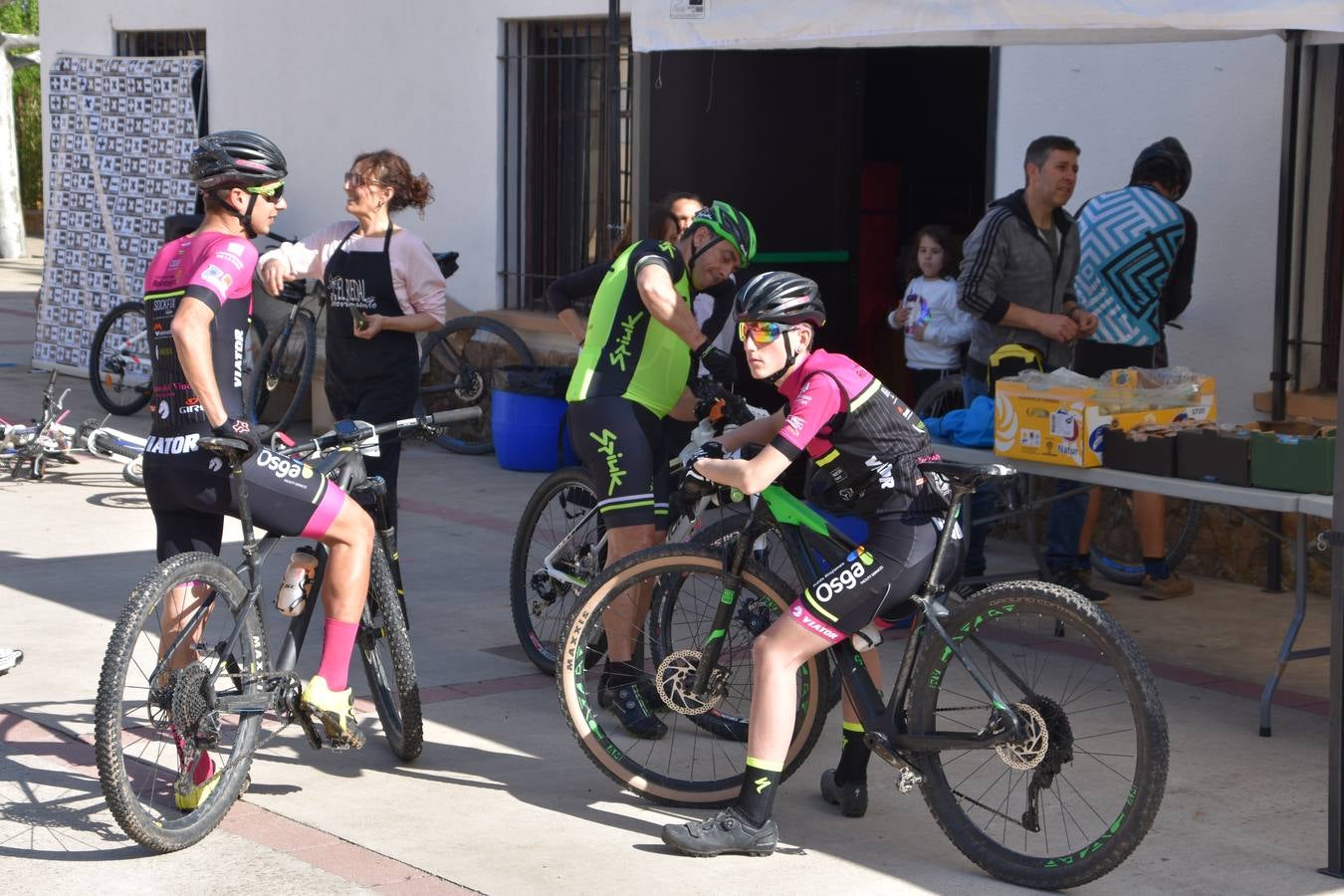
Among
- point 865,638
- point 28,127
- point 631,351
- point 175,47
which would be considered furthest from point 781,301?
point 28,127

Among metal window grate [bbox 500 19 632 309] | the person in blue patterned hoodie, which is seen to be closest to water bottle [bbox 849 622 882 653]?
the person in blue patterned hoodie

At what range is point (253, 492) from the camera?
4.87 metres

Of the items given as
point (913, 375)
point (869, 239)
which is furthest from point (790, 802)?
point (869, 239)

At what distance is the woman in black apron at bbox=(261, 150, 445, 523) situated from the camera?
698 cm

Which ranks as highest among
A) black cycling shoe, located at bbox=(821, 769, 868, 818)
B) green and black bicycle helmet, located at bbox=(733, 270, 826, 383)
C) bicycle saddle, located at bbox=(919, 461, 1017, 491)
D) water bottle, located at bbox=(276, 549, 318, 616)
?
green and black bicycle helmet, located at bbox=(733, 270, 826, 383)

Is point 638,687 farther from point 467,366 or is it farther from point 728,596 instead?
point 467,366

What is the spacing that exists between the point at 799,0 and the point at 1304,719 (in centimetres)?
312

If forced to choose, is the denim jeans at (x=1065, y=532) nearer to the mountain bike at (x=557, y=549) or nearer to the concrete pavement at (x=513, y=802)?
the concrete pavement at (x=513, y=802)

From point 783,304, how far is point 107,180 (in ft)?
34.7

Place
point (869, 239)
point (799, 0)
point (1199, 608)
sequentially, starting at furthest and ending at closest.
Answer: point (869, 239) < point (1199, 608) < point (799, 0)

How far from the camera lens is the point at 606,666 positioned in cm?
551

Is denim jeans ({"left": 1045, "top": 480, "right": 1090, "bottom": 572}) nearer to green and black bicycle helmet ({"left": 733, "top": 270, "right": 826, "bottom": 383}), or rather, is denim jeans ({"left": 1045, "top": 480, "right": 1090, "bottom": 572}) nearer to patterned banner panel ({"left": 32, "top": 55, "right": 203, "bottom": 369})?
green and black bicycle helmet ({"left": 733, "top": 270, "right": 826, "bottom": 383})

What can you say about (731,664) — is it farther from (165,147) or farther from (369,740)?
(165,147)

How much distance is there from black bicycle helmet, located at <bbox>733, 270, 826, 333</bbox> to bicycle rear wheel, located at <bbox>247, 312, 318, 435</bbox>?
7.60 meters
